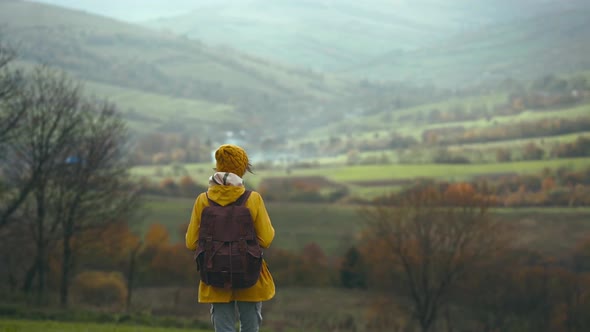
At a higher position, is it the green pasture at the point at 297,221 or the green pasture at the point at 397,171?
the green pasture at the point at 397,171

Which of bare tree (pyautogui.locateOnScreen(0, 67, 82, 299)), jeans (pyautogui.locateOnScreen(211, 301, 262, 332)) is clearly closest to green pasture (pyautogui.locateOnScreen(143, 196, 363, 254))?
bare tree (pyautogui.locateOnScreen(0, 67, 82, 299))

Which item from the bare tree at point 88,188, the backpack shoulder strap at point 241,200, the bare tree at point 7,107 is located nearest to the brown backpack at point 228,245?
the backpack shoulder strap at point 241,200

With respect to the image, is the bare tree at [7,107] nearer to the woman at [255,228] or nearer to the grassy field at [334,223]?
the woman at [255,228]

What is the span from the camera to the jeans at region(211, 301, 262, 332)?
721cm

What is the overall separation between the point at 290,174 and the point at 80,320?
108106 mm

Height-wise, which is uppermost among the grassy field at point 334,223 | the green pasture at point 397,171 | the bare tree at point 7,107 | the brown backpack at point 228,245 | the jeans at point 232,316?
the bare tree at point 7,107

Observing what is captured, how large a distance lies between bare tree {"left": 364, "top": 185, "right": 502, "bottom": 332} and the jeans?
3476 centimetres

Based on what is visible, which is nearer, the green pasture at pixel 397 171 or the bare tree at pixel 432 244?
the bare tree at pixel 432 244

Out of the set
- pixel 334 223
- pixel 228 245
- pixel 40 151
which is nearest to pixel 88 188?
pixel 40 151

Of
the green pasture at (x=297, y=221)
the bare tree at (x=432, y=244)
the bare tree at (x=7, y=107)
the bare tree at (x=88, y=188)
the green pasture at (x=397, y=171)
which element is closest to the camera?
the bare tree at (x=7, y=107)

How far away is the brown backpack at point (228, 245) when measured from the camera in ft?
22.9

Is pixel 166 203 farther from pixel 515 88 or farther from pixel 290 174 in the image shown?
pixel 515 88

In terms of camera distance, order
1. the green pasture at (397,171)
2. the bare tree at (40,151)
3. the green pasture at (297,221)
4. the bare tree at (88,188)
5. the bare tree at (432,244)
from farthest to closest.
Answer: the green pasture at (397,171)
the green pasture at (297,221)
the bare tree at (432,244)
the bare tree at (88,188)
the bare tree at (40,151)

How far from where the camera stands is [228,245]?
698 centimetres
